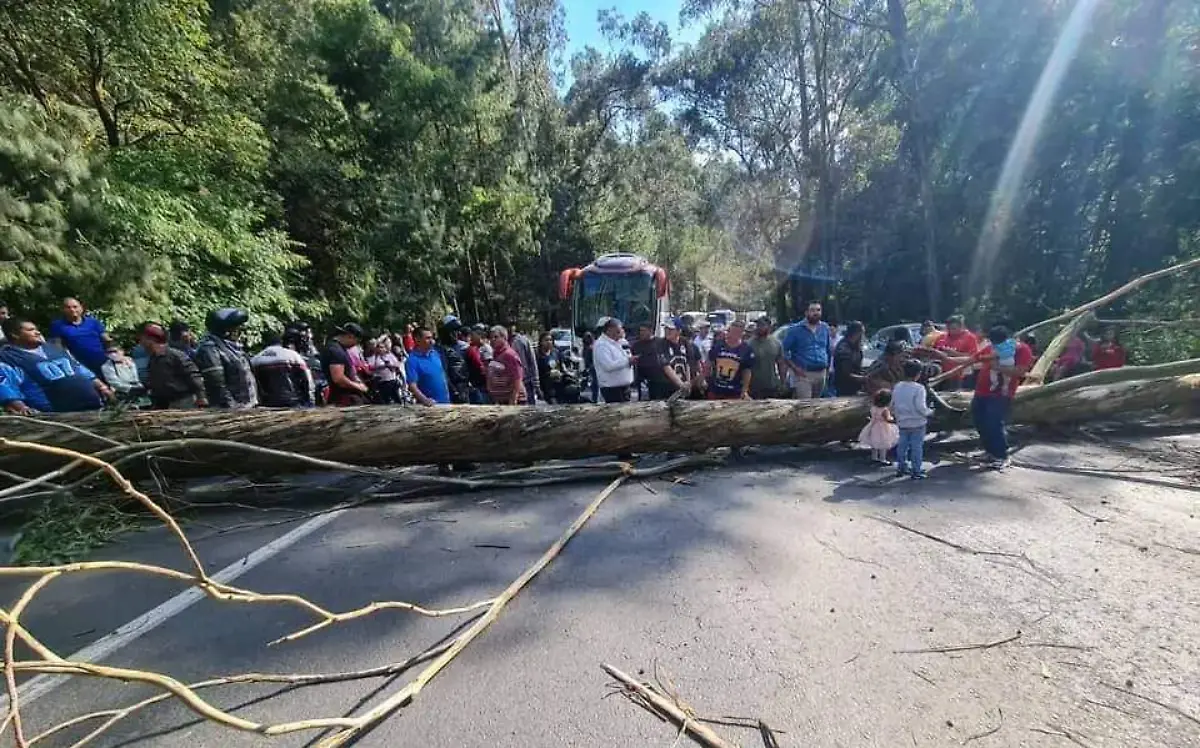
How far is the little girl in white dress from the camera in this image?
5.53 metres

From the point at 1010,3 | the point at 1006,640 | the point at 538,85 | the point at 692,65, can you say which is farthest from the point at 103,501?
the point at 692,65

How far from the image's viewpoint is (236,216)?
1115cm

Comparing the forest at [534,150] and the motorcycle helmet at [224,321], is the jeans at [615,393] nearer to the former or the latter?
the motorcycle helmet at [224,321]

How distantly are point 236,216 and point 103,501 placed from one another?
862cm

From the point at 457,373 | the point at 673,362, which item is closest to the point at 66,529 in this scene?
the point at 457,373

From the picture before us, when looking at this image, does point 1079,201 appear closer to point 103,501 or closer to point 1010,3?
point 1010,3

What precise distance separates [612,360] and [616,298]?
6511 mm

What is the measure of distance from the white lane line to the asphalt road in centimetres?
7

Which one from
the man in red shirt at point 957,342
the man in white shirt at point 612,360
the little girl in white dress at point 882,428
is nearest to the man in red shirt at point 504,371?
the man in white shirt at point 612,360

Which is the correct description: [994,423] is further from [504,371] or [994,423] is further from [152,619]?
[152,619]

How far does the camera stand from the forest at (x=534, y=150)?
9352 mm

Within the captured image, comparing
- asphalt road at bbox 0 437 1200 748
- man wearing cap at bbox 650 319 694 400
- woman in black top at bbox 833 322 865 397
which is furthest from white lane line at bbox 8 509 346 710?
woman in black top at bbox 833 322 865 397

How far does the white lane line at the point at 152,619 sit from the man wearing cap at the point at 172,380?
2.08m

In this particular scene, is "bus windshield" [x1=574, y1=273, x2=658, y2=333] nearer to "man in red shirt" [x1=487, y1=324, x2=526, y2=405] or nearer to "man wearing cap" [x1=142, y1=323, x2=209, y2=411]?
"man in red shirt" [x1=487, y1=324, x2=526, y2=405]
